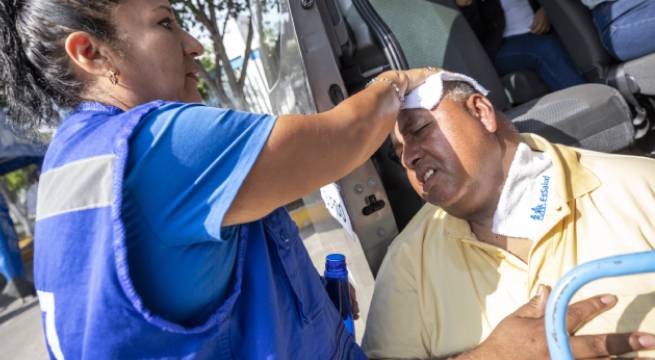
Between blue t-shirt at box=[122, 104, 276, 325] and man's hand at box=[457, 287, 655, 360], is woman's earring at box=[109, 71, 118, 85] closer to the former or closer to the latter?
blue t-shirt at box=[122, 104, 276, 325]

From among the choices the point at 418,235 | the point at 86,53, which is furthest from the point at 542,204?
the point at 86,53

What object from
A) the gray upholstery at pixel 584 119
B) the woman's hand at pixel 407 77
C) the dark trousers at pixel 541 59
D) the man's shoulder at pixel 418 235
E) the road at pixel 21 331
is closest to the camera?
the woman's hand at pixel 407 77

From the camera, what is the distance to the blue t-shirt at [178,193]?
0.85 metres

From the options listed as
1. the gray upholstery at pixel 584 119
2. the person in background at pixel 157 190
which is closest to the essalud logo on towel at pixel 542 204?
the person in background at pixel 157 190

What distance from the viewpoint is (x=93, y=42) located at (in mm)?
1003

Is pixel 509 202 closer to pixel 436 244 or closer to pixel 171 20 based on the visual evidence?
pixel 436 244

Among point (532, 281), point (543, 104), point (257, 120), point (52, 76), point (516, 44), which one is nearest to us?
point (257, 120)

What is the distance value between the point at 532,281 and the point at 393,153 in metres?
0.85

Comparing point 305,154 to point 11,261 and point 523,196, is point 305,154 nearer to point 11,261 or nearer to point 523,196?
point 523,196

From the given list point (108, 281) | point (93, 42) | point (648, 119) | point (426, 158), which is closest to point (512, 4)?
point (648, 119)

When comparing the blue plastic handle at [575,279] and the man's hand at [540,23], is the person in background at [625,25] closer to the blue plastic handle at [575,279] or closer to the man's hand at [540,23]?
the man's hand at [540,23]

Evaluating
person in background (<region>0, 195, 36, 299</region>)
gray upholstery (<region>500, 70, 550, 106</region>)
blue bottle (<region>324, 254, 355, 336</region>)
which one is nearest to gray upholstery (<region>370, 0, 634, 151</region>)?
gray upholstery (<region>500, 70, 550, 106</region>)

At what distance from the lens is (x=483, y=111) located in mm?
1679

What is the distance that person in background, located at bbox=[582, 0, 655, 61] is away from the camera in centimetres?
213
